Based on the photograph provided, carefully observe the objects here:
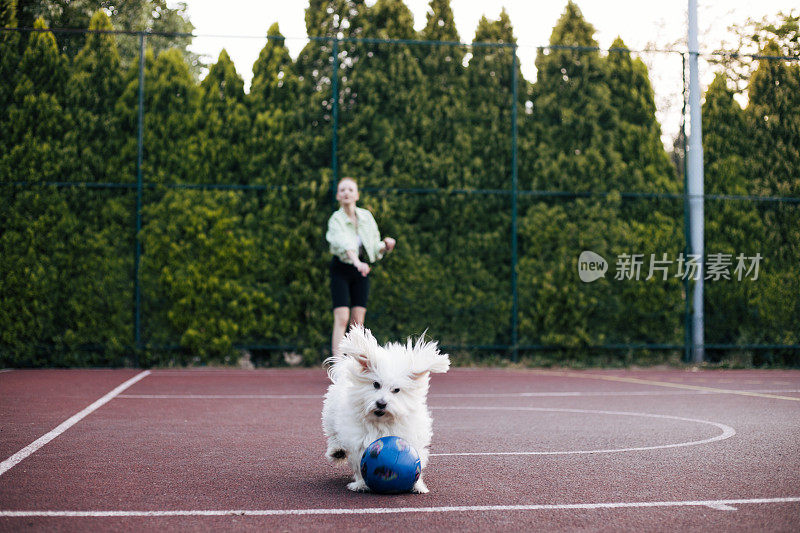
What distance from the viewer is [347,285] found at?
8.80 metres

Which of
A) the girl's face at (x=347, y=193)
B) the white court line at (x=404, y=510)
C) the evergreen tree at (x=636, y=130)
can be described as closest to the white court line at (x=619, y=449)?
the white court line at (x=404, y=510)

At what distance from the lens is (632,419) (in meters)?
7.03

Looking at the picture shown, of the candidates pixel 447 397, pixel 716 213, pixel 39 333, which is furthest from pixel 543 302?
pixel 39 333

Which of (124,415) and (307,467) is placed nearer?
(307,467)

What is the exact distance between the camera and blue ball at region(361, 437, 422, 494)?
4160 millimetres

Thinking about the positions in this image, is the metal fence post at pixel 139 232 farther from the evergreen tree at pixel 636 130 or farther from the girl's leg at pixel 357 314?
the evergreen tree at pixel 636 130

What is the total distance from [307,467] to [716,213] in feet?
30.1

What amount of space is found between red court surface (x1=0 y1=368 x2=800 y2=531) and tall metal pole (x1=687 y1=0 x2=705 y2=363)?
10.4 ft

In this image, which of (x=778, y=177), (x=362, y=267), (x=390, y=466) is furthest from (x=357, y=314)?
(x=778, y=177)

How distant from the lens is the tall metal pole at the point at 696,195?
1227 cm

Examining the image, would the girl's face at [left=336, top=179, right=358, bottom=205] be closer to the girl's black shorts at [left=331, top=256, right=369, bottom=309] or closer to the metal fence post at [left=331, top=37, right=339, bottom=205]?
the girl's black shorts at [left=331, top=256, right=369, bottom=309]

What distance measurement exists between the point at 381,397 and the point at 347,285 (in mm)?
4580

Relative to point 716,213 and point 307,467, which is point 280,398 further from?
point 716,213

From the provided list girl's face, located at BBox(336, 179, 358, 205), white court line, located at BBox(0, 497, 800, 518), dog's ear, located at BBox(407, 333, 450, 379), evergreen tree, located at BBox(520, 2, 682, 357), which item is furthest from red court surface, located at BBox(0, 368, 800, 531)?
evergreen tree, located at BBox(520, 2, 682, 357)
